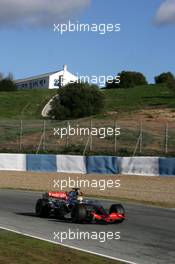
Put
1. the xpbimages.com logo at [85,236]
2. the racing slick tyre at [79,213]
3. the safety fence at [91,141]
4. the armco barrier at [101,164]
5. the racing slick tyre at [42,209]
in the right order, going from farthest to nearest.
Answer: the safety fence at [91,141]
the armco barrier at [101,164]
the racing slick tyre at [42,209]
the racing slick tyre at [79,213]
the xpbimages.com logo at [85,236]

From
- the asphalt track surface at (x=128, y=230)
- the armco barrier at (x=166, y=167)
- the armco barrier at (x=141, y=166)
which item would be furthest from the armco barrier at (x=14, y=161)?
the asphalt track surface at (x=128, y=230)

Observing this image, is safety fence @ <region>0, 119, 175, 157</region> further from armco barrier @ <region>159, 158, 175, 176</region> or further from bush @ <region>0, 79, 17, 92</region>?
bush @ <region>0, 79, 17, 92</region>

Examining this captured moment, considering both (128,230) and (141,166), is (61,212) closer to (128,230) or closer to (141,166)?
(128,230)

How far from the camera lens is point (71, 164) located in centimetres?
3169

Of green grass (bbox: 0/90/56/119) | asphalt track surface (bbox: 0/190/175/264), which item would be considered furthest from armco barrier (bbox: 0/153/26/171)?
green grass (bbox: 0/90/56/119)

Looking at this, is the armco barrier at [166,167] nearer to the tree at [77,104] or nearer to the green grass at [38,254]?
the green grass at [38,254]

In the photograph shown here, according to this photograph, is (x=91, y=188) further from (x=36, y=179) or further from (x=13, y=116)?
(x=13, y=116)

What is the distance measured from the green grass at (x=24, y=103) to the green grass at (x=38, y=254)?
69.6 m

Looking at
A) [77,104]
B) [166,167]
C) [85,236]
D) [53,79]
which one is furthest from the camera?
[77,104]

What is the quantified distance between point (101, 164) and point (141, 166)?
223 cm

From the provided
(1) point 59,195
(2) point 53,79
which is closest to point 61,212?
(1) point 59,195

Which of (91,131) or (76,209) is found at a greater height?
(91,131)

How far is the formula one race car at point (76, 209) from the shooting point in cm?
1317

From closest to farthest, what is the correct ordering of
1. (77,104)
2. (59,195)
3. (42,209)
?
(59,195) < (42,209) < (77,104)
